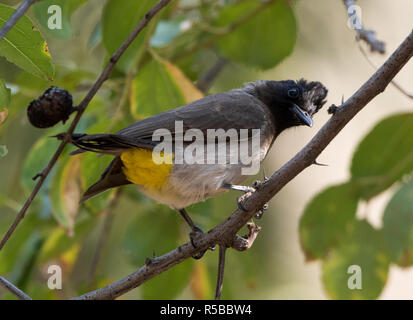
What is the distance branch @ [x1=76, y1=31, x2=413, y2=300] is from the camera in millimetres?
2057

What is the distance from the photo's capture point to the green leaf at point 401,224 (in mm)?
3041

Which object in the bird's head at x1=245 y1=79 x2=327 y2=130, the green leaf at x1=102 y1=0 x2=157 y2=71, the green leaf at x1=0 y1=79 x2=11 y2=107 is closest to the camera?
the green leaf at x1=0 y1=79 x2=11 y2=107

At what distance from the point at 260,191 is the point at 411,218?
115 cm

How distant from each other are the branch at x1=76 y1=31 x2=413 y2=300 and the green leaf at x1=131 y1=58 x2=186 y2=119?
1.00 meters

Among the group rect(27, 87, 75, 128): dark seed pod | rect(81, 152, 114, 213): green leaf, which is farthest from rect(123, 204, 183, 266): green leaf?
rect(27, 87, 75, 128): dark seed pod

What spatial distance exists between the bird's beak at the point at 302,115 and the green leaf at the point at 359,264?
0.72 metres

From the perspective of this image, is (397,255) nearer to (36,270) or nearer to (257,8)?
(257,8)

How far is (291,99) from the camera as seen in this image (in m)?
3.40

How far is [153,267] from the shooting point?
2293mm

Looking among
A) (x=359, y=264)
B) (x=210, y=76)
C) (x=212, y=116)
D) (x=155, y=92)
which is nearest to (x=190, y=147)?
(x=212, y=116)

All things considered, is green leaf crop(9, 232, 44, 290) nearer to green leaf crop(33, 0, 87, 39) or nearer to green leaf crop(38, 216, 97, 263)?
green leaf crop(38, 216, 97, 263)

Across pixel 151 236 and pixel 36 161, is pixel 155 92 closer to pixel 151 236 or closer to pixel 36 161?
pixel 36 161

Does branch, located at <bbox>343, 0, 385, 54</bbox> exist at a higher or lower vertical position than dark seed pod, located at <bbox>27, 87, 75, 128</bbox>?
higher

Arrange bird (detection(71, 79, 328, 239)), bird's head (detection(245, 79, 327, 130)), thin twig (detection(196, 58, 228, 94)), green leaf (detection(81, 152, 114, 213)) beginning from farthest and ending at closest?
1. thin twig (detection(196, 58, 228, 94))
2. bird's head (detection(245, 79, 327, 130))
3. green leaf (detection(81, 152, 114, 213))
4. bird (detection(71, 79, 328, 239))
